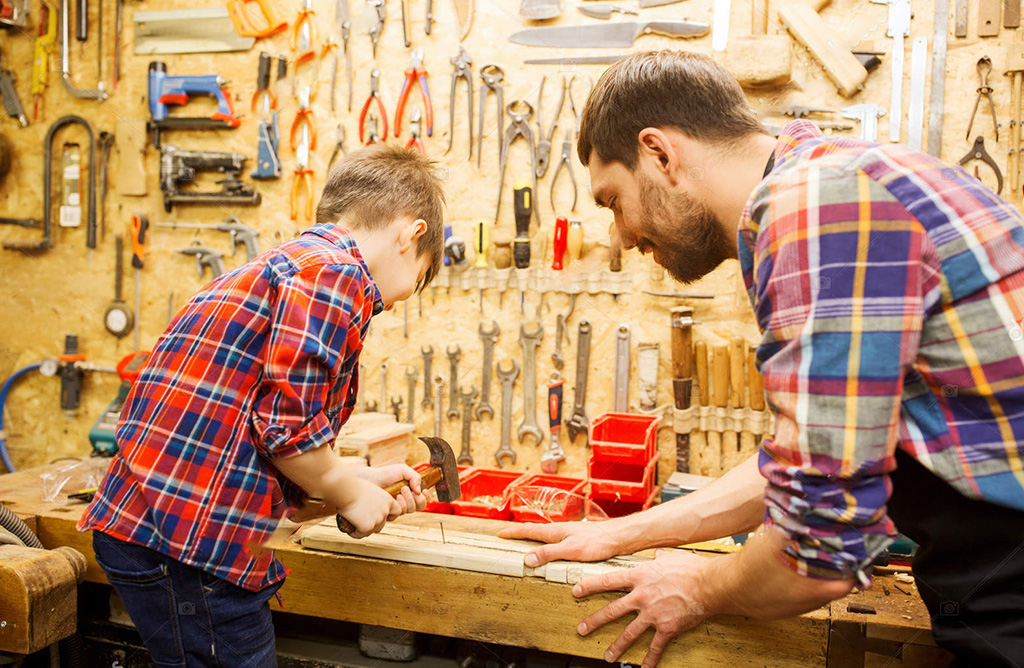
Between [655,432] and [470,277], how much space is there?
3.37 ft

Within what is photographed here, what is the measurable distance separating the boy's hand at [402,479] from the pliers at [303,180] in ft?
5.99

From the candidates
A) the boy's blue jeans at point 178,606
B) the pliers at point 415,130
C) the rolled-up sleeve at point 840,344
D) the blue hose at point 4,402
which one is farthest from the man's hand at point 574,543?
the blue hose at point 4,402

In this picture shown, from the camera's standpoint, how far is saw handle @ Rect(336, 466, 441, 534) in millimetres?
1567

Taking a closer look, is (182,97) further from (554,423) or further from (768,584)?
(768,584)

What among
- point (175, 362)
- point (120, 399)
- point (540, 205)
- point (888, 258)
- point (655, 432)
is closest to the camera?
point (888, 258)

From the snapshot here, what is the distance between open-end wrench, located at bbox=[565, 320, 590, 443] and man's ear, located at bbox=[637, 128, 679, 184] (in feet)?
5.89

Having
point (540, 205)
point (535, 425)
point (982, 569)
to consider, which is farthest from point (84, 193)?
point (982, 569)

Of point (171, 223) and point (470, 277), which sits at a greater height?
point (171, 223)

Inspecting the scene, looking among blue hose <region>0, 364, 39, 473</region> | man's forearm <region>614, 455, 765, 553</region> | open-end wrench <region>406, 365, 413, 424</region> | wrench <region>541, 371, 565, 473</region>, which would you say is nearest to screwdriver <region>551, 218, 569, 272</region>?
wrench <region>541, 371, 565, 473</region>

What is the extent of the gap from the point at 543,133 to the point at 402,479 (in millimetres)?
1781

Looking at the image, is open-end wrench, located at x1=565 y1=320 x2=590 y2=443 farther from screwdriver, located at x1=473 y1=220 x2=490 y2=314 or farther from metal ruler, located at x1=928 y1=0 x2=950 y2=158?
metal ruler, located at x1=928 y1=0 x2=950 y2=158

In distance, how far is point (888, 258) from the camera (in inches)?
34.8

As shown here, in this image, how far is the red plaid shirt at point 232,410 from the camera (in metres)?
1.34

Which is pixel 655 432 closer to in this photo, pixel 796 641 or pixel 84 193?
pixel 796 641
